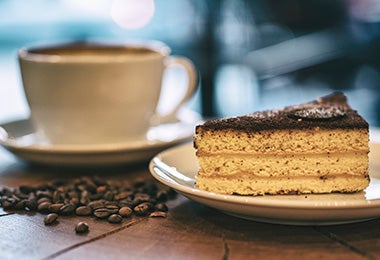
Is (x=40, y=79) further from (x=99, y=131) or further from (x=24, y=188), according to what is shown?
(x=24, y=188)

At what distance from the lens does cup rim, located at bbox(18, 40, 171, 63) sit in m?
1.48

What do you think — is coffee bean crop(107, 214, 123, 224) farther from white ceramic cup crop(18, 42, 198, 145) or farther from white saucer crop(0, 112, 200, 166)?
white ceramic cup crop(18, 42, 198, 145)

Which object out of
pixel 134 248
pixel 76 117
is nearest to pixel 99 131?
pixel 76 117

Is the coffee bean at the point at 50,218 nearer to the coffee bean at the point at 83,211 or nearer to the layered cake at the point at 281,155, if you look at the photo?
the coffee bean at the point at 83,211

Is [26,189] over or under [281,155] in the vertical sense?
under

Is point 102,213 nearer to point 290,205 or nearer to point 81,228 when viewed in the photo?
point 81,228

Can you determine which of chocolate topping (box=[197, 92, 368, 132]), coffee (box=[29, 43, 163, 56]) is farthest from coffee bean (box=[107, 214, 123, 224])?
coffee (box=[29, 43, 163, 56])

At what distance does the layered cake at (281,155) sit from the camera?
43.9 inches

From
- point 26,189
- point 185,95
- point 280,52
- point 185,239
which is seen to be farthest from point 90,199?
point 280,52

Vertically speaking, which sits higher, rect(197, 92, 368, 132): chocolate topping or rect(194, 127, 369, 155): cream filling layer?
rect(197, 92, 368, 132): chocolate topping

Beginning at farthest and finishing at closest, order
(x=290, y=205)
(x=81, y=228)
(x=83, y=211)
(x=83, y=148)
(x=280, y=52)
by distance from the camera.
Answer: (x=280, y=52), (x=83, y=148), (x=83, y=211), (x=81, y=228), (x=290, y=205)

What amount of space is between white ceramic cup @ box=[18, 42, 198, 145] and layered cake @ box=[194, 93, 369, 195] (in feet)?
1.52

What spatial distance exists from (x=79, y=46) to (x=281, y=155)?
0.90 meters

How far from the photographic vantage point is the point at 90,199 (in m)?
1.20
